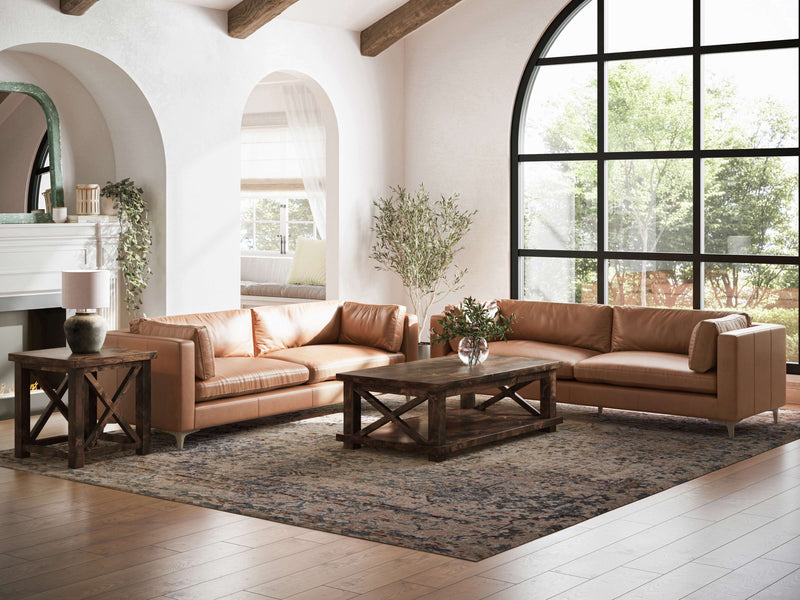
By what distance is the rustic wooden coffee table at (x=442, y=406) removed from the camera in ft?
19.9

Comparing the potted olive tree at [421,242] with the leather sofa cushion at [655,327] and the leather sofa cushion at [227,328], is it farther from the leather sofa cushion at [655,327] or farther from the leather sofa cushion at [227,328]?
the leather sofa cushion at [227,328]

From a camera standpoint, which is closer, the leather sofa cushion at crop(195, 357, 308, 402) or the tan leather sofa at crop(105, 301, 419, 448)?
the tan leather sofa at crop(105, 301, 419, 448)

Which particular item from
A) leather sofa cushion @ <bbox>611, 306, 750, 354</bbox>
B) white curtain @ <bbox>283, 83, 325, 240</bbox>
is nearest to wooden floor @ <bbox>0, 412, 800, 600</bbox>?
leather sofa cushion @ <bbox>611, 306, 750, 354</bbox>

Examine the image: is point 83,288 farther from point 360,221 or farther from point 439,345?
point 360,221

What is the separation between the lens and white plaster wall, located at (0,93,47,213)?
7570mm

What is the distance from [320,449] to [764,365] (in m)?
2.96

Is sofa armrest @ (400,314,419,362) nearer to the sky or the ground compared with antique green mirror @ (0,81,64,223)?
nearer to the ground

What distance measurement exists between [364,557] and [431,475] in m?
→ 1.46

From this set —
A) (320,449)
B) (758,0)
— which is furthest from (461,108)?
(320,449)

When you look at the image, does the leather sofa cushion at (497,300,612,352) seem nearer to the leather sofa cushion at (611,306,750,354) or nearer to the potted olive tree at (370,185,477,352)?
the leather sofa cushion at (611,306,750,354)

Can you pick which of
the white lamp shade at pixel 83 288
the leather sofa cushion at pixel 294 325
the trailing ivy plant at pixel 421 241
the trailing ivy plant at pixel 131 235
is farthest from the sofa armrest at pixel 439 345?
the white lamp shade at pixel 83 288

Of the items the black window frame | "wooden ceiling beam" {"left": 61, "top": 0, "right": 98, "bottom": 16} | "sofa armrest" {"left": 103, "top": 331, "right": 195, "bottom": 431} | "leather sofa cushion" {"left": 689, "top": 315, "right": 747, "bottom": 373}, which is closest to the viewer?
"sofa armrest" {"left": 103, "top": 331, "right": 195, "bottom": 431}

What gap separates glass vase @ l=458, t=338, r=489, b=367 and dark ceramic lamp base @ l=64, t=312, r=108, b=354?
2.21m

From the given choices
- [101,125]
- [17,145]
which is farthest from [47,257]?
[101,125]
